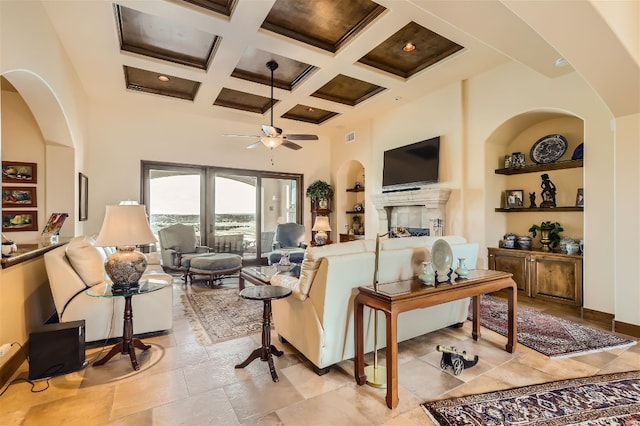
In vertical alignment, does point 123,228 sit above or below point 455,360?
above

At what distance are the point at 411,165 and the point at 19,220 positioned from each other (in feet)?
20.4

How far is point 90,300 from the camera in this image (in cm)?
291

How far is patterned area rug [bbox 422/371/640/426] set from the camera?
190cm

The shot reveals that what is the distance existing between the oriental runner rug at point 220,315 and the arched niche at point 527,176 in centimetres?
369

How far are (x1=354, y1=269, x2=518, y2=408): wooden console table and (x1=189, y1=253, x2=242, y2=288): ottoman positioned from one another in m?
3.39

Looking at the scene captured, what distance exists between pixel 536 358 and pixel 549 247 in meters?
2.31

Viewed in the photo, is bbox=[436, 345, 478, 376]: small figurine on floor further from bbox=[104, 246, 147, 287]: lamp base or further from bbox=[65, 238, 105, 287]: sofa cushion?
bbox=[65, 238, 105, 287]: sofa cushion

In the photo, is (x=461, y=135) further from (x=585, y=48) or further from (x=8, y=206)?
(x=8, y=206)

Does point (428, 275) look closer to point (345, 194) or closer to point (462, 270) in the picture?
point (462, 270)

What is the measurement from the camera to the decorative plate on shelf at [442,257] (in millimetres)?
2549

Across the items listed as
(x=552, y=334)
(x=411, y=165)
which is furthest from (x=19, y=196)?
(x=552, y=334)

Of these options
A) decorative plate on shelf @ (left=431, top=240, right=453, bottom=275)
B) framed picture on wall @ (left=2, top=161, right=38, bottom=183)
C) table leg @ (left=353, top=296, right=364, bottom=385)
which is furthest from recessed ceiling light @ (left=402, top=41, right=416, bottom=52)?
framed picture on wall @ (left=2, top=161, right=38, bottom=183)

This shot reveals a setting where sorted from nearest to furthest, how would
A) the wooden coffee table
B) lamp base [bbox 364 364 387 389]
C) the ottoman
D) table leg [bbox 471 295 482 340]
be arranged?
lamp base [bbox 364 364 387 389] < table leg [bbox 471 295 482 340] < the wooden coffee table < the ottoman

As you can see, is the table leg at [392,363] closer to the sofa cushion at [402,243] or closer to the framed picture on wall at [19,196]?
the sofa cushion at [402,243]
